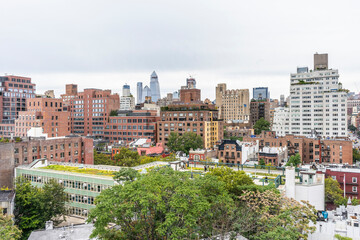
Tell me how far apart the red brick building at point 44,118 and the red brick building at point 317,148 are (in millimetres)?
80205

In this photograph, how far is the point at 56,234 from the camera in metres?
37.1

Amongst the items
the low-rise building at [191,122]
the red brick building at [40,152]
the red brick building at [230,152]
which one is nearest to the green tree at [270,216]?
the red brick building at [40,152]

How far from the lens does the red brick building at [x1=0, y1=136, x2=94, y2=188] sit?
6038 cm

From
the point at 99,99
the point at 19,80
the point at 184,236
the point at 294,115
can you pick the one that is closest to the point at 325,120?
the point at 294,115

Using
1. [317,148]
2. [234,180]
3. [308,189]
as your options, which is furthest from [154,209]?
[317,148]

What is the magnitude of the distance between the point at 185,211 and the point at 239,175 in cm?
1482

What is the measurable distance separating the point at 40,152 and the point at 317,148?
92.9m

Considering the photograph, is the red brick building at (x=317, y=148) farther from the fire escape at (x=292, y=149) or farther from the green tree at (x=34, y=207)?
the green tree at (x=34, y=207)

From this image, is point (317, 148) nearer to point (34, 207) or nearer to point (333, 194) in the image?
point (333, 194)

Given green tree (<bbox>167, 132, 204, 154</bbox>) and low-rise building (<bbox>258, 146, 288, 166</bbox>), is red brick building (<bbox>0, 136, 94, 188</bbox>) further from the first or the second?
low-rise building (<bbox>258, 146, 288, 166</bbox>)

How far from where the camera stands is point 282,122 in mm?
161750

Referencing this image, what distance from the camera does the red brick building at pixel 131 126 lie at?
153m

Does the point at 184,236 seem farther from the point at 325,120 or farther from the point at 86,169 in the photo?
the point at 325,120

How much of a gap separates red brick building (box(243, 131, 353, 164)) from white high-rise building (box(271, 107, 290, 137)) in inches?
1726
